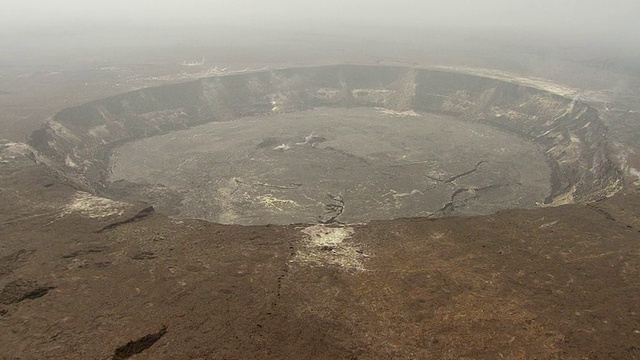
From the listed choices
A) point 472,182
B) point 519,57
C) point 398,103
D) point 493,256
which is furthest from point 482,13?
point 493,256

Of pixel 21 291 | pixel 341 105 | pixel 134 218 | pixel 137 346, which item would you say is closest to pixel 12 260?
pixel 21 291

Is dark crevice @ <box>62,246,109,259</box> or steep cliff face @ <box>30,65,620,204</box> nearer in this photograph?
dark crevice @ <box>62,246,109,259</box>

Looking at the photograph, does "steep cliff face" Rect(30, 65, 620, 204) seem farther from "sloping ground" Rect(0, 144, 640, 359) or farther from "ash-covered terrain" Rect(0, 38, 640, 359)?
"sloping ground" Rect(0, 144, 640, 359)

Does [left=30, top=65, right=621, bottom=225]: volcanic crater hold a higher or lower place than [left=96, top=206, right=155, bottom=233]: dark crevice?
lower

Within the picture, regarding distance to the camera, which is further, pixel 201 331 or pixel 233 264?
pixel 233 264

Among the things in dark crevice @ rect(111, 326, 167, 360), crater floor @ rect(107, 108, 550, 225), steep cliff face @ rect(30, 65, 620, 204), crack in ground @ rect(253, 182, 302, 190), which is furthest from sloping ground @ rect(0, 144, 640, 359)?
crack in ground @ rect(253, 182, 302, 190)

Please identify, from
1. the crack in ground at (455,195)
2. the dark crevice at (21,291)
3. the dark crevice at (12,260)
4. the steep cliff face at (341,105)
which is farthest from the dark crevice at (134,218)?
the crack in ground at (455,195)

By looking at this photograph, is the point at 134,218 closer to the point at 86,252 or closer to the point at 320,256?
the point at 86,252

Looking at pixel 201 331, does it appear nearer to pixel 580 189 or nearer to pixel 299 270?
pixel 299 270
